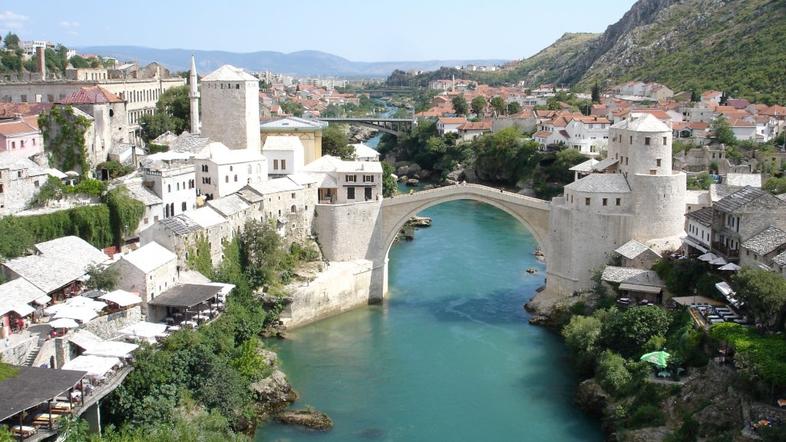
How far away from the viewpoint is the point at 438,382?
2530 cm

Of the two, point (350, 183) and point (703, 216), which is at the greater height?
point (350, 183)

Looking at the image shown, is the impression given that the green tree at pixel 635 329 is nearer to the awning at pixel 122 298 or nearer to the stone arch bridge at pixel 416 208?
the stone arch bridge at pixel 416 208

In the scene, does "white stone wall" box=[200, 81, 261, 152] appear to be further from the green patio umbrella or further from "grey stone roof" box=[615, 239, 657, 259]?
the green patio umbrella

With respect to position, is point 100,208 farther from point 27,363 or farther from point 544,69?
point 544,69

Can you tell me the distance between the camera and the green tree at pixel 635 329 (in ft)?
77.2

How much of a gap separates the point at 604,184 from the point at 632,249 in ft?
8.76

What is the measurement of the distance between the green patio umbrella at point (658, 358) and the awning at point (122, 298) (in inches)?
550

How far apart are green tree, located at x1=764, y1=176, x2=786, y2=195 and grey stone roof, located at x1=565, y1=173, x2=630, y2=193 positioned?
31.4 ft

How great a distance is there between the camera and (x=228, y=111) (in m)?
36.2

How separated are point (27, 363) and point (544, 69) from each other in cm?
13061

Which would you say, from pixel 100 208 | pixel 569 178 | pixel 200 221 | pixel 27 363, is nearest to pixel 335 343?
pixel 200 221

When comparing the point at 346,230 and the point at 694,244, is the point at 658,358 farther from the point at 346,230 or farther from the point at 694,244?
the point at 346,230

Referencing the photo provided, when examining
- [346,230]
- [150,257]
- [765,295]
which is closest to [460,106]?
[346,230]

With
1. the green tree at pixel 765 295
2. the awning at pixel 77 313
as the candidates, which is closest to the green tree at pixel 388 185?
the awning at pixel 77 313
